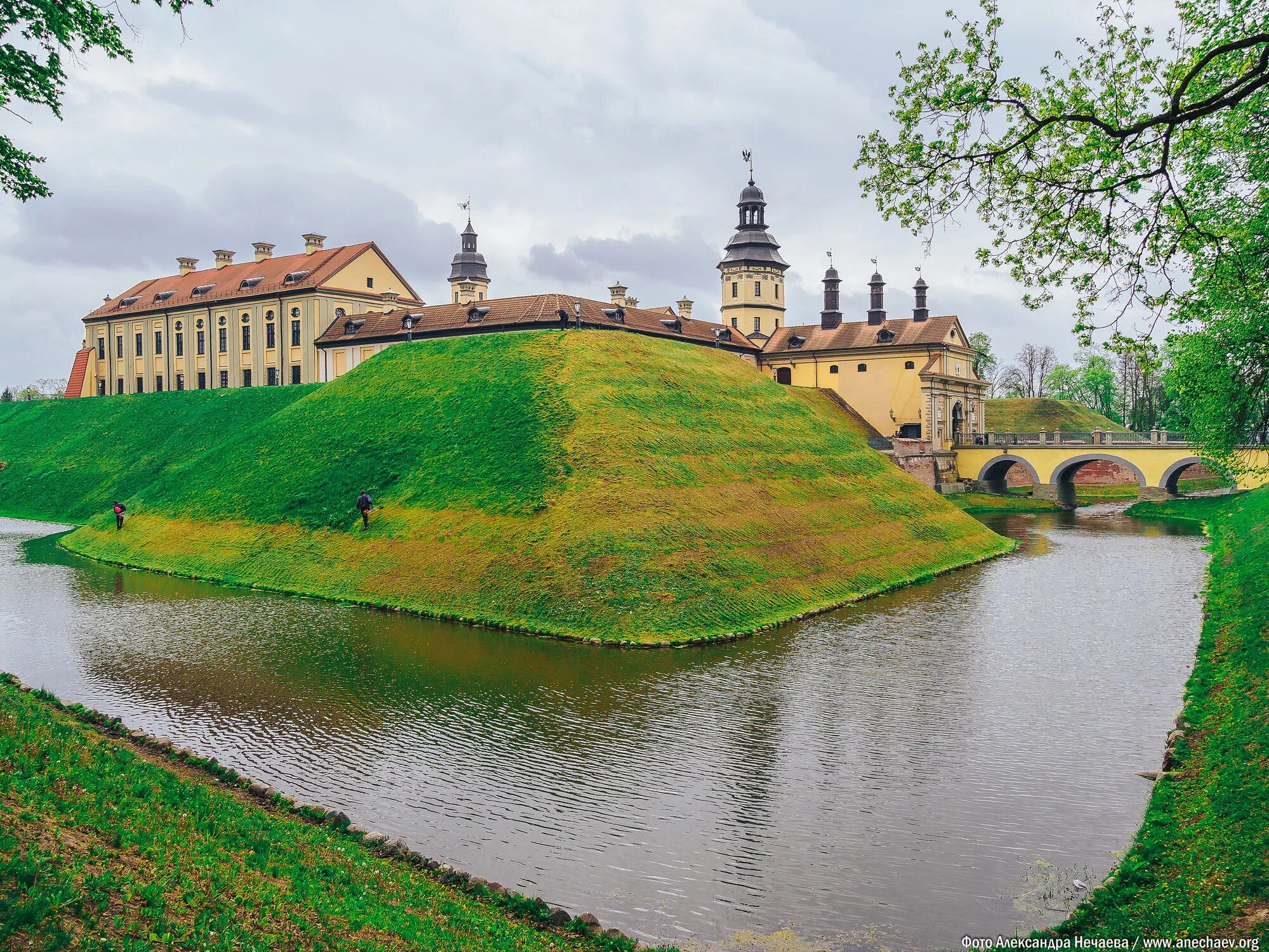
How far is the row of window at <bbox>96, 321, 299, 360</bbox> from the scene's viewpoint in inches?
2766

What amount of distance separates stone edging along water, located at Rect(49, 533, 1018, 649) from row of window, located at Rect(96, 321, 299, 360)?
A: 3148 centimetres

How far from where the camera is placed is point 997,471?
265ft

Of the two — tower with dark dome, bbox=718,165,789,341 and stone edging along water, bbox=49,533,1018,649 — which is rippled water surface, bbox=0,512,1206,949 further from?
tower with dark dome, bbox=718,165,789,341

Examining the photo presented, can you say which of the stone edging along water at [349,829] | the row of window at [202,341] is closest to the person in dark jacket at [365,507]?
the stone edging along water at [349,829]

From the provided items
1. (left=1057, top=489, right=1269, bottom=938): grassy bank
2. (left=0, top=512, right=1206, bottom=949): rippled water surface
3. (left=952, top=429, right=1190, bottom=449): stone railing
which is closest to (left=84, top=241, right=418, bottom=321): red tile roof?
(left=0, top=512, right=1206, bottom=949): rippled water surface

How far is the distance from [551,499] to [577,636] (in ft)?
29.6

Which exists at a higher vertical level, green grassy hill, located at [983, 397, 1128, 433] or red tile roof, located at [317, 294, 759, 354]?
red tile roof, located at [317, 294, 759, 354]

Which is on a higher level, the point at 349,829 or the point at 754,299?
the point at 754,299

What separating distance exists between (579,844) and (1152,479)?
70.6m

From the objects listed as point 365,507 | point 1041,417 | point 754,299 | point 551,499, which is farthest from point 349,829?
point 1041,417

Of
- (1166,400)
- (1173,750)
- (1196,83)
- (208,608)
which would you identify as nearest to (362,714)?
(208,608)

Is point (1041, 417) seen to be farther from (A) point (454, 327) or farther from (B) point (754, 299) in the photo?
(A) point (454, 327)

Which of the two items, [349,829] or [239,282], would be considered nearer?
[349,829]

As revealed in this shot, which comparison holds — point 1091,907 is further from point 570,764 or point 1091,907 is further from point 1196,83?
point 1196,83
